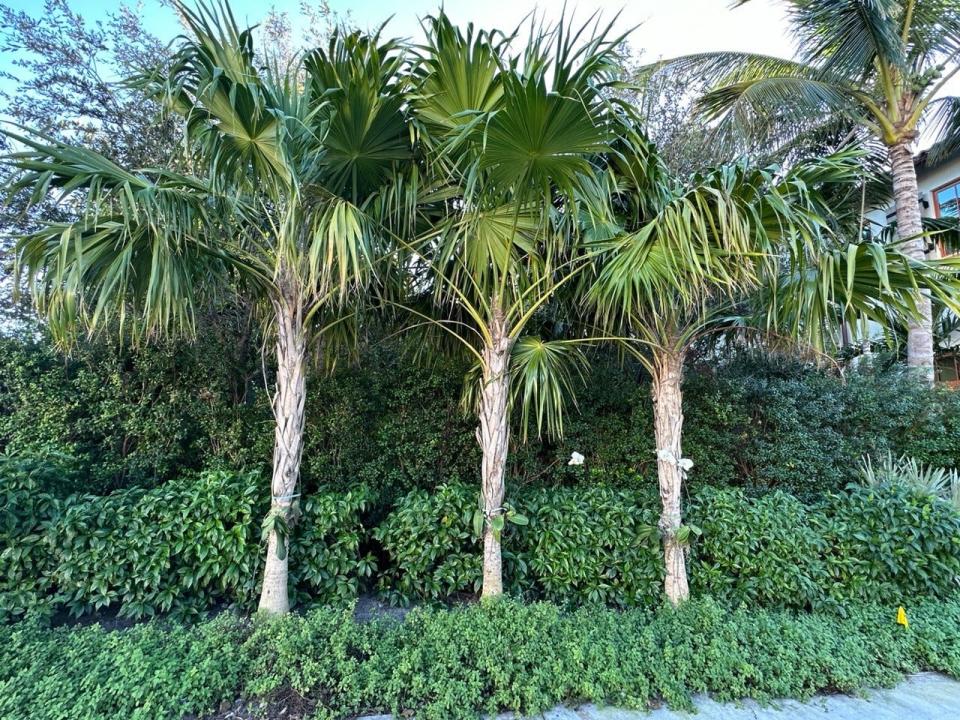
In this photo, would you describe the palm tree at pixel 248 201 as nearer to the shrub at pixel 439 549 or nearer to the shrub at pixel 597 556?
the shrub at pixel 439 549

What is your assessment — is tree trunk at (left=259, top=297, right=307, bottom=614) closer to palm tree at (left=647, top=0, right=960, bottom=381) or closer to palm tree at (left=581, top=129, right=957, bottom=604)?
palm tree at (left=581, top=129, right=957, bottom=604)

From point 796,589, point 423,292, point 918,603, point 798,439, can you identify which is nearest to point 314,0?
point 423,292

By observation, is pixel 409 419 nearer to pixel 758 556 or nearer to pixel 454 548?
pixel 454 548

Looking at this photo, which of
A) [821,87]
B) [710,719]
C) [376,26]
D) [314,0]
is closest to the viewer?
[710,719]

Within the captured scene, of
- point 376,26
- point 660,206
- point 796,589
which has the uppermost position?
point 376,26

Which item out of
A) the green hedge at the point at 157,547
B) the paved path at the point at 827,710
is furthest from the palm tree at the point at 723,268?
the green hedge at the point at 157,547

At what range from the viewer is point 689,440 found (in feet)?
16.7

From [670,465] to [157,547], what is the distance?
4.41 metres

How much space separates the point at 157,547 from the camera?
11.5 ft

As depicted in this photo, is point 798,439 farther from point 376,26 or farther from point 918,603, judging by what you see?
point 376,26

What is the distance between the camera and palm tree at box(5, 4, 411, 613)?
281cm

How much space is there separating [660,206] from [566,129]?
1.19 m

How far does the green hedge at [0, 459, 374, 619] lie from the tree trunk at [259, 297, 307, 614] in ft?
0.91

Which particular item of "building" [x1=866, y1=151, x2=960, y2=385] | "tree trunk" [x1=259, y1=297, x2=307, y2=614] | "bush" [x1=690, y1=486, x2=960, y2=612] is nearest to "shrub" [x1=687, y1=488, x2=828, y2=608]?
"bush" [x1=690, y1=486, x2=960, y2=612]
